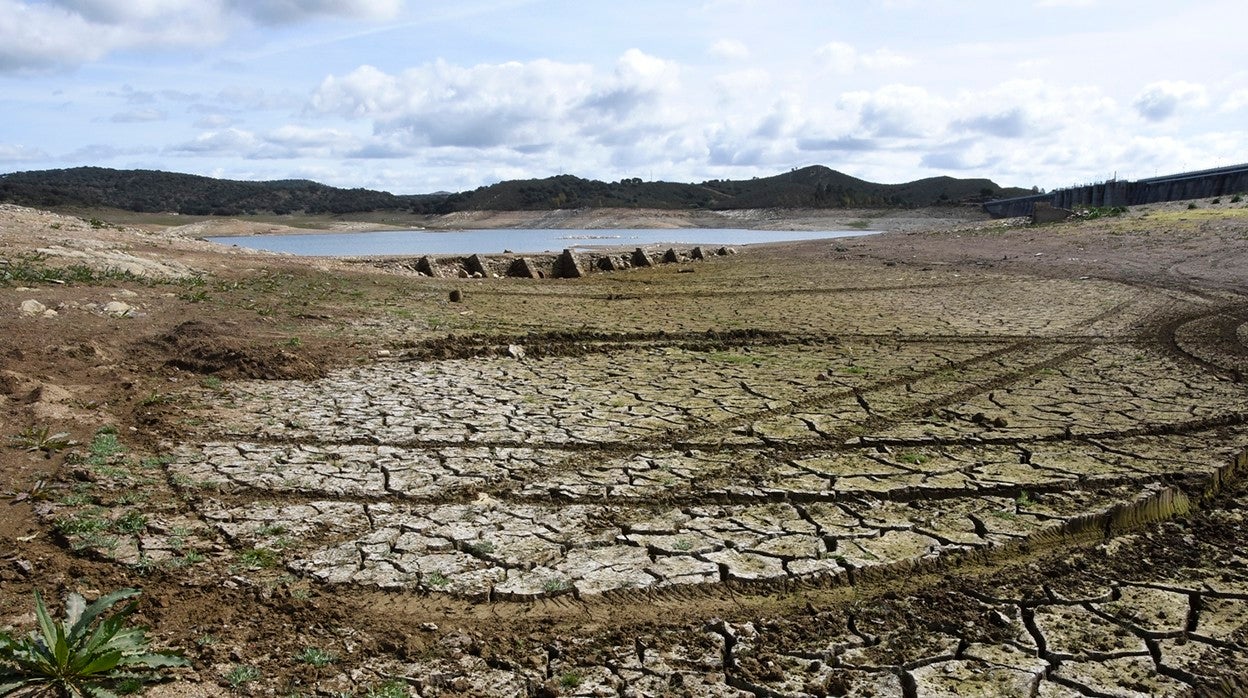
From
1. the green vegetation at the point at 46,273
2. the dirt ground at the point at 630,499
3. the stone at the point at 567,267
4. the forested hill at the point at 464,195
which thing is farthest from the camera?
the forested hill at the point at 464,195

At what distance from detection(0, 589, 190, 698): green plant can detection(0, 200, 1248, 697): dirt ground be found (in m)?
0.12

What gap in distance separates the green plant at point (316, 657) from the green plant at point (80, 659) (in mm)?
409

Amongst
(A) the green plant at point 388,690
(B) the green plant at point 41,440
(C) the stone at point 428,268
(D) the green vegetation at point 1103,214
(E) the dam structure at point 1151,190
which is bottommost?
(A) the green plant at point 388,690

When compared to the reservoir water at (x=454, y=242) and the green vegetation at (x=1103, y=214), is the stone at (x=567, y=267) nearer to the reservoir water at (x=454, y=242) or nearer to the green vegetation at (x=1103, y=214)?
the reservoir water at (x=454, y=242)

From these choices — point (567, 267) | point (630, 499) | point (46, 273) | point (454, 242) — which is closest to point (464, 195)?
point (454, 242)

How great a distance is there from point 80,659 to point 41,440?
3.35 meters

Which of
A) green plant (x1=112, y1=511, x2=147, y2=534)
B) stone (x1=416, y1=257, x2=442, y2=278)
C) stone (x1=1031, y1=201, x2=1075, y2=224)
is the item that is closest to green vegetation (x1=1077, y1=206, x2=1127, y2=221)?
stone (x1=1031, y1=201, x2=1075, y2=224)

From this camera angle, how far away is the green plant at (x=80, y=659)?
305 centimetres

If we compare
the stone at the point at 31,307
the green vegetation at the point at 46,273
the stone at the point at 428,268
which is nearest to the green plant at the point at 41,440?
the stone at the point at 31,307

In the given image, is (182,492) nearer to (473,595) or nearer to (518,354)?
(473,595)

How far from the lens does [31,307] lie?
31.2 ft

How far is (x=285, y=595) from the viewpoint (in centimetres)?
396

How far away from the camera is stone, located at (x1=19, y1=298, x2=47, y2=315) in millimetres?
9445

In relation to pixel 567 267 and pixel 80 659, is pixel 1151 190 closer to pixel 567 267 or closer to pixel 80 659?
pixel 567 267
